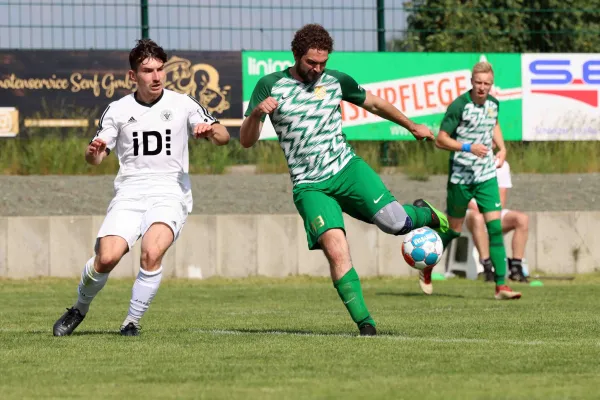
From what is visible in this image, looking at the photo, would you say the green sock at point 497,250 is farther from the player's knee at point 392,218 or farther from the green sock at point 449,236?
the player's knee at point 392,218

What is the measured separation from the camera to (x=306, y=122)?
957 centimetres

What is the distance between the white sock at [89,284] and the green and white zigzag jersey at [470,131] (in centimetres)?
552

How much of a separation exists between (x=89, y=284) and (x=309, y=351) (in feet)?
6.73

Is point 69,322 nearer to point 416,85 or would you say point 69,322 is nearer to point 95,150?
point 95,150

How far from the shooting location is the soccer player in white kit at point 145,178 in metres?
9.47

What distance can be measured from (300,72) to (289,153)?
1.78 feet

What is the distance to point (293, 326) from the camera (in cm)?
1063

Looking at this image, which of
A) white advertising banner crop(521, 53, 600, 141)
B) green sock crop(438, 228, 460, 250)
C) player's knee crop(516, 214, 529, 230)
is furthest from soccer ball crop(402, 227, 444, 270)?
white advertising banner crop(521, 53, 600, 141)

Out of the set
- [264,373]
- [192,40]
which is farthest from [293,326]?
[192,40]

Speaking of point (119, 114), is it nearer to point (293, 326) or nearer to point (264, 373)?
point (293, 326)

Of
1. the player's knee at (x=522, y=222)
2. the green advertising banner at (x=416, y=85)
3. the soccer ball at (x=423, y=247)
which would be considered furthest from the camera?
the green advertising banner at (x=416, y=85)

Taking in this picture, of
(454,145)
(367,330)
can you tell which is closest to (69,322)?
(367,330)

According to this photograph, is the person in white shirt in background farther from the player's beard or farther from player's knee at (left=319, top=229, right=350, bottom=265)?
player's knee at (left=319, top=229, right=350, bottom=265)

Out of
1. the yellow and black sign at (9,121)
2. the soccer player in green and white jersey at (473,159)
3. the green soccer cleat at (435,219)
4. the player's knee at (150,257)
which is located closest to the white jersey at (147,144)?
the player's knee at (150,257)
